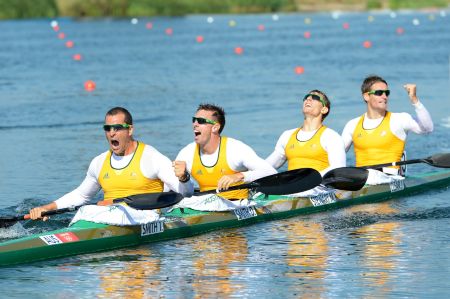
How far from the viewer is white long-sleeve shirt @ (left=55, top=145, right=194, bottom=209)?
516 inches

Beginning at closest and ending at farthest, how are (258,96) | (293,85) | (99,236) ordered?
(99,236) → (258,96) → (293,85)

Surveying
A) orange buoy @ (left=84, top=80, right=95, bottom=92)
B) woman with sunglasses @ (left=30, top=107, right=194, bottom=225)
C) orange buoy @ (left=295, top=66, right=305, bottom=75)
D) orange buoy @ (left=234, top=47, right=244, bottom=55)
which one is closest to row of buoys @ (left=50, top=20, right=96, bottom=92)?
orange buoy @ (left=84, top=80, right=95, bottom=92)

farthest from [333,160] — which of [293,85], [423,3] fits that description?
[423,3]

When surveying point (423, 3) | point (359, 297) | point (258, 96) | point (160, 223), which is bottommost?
point (359, 297)

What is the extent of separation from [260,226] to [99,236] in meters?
2.42

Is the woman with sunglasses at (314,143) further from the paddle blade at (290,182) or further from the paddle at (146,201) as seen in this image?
the paddle at (146,201)

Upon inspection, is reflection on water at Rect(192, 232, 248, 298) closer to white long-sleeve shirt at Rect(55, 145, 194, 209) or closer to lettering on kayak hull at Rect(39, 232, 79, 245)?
white long-sleeve shirt at Rect(55, 145, 194, 209)

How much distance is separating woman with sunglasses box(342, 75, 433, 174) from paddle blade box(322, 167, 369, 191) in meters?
1.44

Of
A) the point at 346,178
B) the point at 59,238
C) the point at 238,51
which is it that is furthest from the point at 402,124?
the point at 238,51

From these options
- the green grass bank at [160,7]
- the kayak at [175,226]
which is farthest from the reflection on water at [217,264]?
the green grass bank at [160,7]

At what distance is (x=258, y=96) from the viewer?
31.5 meters

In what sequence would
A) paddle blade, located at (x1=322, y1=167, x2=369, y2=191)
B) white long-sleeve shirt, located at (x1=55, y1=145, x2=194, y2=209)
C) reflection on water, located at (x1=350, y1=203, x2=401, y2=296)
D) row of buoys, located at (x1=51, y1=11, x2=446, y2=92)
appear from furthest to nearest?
row of buoys, located at (x1=51, y1=11, x2=446, y2=92), paddle blade, located at (x1=322, y1=167, x2=369, y2=191), white long-sleeve shirt, located at (x1=55, y1=145, x2=194, y2=209), reflection on water, located at (x1=350, y1=203, x2=401, y2=296)

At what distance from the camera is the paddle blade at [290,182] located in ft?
46.7

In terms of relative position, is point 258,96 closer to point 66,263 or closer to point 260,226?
point 260,226
